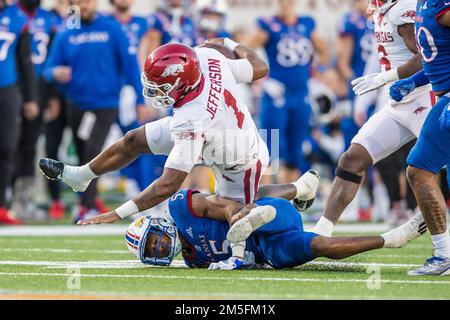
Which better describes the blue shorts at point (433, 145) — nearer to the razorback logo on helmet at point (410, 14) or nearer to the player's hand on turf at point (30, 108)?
the razorback logo on helmet at point (410, 14)

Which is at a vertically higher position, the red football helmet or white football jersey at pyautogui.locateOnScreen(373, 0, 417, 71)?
white football jersey at pyautogui.locateOnScreen(373, 0, 417, 71)

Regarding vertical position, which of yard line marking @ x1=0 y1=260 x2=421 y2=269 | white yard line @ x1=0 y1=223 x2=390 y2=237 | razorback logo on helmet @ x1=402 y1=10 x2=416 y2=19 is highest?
razorback logo on helmet @ x1=402 y1=10 x2=416 y2=19

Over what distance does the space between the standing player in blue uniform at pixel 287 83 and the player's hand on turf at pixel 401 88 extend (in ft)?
17.9

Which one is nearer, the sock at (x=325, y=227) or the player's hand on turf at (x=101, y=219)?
the player's hand on turf at (x=101, y=219)

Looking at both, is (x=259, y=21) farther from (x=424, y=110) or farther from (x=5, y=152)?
(x=424, y=110)

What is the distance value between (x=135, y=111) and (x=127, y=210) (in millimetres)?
6430

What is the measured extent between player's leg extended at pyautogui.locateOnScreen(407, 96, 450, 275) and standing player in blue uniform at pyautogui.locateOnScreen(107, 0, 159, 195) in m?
6.07

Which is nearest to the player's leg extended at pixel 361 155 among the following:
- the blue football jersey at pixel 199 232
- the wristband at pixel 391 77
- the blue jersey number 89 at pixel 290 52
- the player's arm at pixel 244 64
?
the wristband at pixel 391 77

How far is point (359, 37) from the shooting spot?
42.3 feet

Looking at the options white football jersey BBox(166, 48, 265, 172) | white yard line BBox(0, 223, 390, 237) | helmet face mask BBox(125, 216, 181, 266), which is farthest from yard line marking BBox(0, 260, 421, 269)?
white yard line BBox(0, 223, 390, 237)

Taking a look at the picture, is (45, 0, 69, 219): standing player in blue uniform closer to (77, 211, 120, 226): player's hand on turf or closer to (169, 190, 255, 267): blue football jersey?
(169, 190, 255, 267): blue football jersey

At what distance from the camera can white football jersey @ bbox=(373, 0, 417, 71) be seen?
7484 millimetres

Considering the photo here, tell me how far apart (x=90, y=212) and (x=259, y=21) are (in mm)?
3111

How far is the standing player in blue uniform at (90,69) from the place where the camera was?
1183 cm
